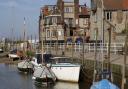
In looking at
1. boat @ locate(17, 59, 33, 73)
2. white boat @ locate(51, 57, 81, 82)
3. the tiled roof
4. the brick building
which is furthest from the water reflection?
the brick building

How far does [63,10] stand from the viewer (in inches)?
4434

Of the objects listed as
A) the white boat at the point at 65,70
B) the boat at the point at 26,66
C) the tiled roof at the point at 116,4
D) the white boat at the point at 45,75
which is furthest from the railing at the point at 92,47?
the tiled roof at the point at 116,4

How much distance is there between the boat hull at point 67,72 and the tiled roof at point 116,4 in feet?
116

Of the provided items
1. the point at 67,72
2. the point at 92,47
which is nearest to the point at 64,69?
the point at 67,72

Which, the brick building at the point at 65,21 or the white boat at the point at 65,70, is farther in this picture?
the brick building at the point at 65,21

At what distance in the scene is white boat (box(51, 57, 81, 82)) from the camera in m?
45.4

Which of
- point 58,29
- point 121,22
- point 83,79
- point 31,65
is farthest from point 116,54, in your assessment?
point 58,29

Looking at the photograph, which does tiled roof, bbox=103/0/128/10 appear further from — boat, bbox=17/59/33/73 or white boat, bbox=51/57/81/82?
white boat, bbox=51/57/81/82

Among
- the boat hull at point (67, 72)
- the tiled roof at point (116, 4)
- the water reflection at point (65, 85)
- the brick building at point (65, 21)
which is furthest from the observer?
the brick building at point (65, 21)

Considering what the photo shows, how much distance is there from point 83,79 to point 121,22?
35.6 metres

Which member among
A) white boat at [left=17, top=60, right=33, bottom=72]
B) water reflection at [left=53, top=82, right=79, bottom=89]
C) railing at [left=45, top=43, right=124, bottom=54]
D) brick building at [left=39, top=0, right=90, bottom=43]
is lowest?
water reflection at [left=53, top=82, right=79, bottom=89]

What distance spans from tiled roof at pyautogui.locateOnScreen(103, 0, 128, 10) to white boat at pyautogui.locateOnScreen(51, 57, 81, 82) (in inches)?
1345

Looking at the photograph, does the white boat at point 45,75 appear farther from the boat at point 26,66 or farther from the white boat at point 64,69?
the boat at point 26,66

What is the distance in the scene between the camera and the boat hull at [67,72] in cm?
4541
